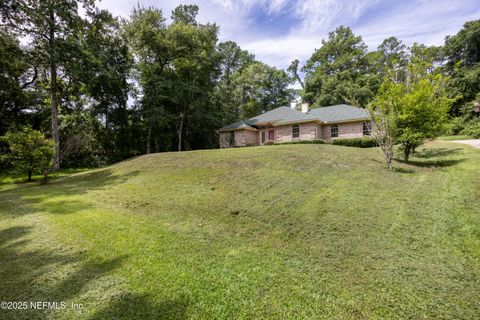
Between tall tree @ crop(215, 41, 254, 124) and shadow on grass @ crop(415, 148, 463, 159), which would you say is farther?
tall tree @ crop(215, 41, 254, 124)

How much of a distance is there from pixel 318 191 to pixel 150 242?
5.23 m

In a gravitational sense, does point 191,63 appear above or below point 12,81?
above

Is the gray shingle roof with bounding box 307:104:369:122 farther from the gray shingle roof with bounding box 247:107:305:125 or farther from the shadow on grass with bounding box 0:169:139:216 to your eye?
the shadow on grass with bounding box 0:169:139:216

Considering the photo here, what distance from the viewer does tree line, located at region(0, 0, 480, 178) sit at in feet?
53.2

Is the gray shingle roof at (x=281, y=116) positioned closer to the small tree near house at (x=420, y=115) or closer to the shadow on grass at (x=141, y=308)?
the small tree near house at (x=420, y=115)

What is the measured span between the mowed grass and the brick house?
12.0m

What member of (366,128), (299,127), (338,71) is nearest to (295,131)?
(299,127)

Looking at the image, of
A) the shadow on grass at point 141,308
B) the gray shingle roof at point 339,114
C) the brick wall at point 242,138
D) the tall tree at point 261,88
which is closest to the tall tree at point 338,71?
the tall tree at point 261,88

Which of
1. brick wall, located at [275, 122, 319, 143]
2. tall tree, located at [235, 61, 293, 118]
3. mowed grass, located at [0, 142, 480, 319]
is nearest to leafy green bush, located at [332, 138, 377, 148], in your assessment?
brick wall, located at [275, 122, 319, 143]

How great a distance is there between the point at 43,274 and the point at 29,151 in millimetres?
11571

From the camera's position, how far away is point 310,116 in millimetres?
21531

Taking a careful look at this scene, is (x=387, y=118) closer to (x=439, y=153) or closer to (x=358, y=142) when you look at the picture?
→ (x=439, y=153)

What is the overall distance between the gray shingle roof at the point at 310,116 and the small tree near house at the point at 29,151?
15.6 meters

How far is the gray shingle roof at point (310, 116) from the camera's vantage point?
20172 mm
